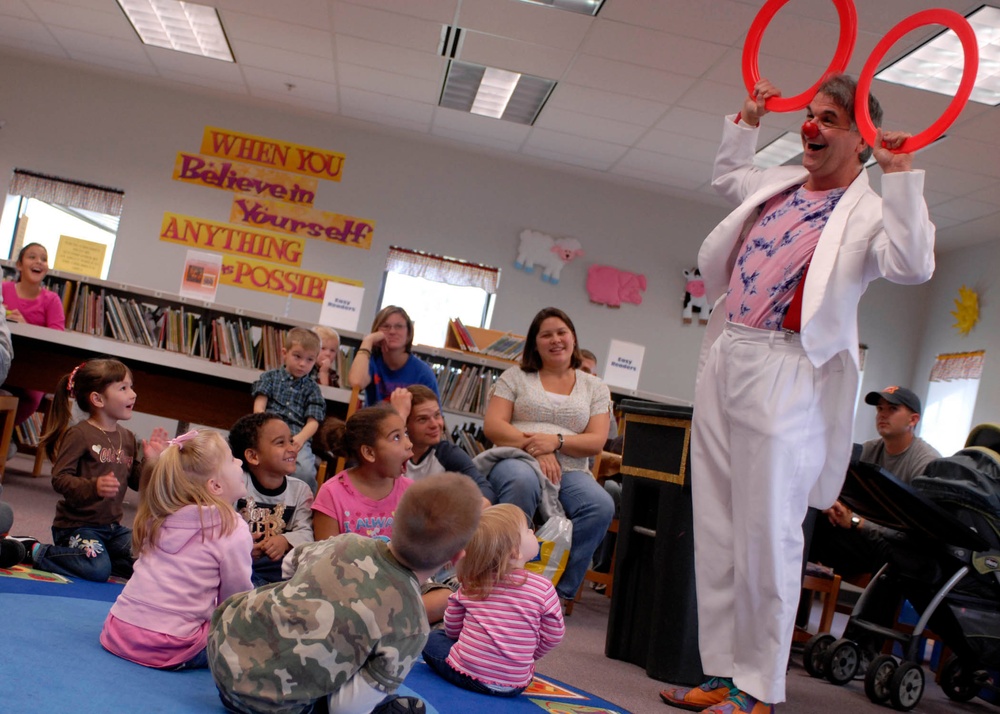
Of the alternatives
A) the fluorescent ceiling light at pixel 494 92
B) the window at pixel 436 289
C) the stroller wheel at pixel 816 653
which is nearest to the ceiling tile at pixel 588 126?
the fluorescent ceiling light at pixel 494 92

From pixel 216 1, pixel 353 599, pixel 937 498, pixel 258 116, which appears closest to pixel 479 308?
pixel 258 116

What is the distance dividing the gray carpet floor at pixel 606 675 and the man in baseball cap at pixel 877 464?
0.49m

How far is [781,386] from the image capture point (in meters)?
2.11

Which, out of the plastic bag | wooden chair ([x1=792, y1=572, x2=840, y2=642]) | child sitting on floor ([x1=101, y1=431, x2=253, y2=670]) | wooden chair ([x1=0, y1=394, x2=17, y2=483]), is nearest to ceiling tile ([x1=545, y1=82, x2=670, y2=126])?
wooden chair ([x1=792, y1=572, x2=840, y2=642])

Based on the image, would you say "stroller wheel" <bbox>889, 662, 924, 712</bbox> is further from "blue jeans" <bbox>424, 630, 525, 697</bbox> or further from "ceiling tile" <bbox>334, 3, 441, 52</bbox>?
"ceiling tile" <bbox>334, 3, 441, 52</bbox>

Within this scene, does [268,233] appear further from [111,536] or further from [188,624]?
[188,624]

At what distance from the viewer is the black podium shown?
9.27 ft

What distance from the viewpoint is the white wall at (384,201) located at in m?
8.04

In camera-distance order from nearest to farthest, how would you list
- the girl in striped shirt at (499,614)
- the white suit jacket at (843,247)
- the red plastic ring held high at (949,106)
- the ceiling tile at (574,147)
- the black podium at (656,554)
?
the white suit jacket at (843,247) → the red plastic ring held high at (949,106) → the girl in striped shirt at (499,614) → the black podium at (656,554) → the ceiling tile at (574,147)

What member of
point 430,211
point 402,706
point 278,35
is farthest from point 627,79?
point 402,706

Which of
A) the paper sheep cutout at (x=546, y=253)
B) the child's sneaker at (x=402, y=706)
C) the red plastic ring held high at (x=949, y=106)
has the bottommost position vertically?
the child's sneaker at (x=402, y=706)

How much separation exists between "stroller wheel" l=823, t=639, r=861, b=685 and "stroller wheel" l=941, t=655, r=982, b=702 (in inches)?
19.6

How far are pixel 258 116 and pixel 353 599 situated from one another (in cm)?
735

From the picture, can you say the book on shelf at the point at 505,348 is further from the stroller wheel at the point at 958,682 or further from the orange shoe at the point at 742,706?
the orange shoe at the point at 742,706
